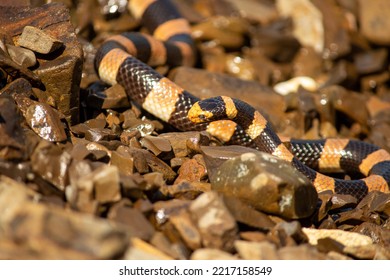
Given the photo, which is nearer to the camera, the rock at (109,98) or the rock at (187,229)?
the rock at (187,229)

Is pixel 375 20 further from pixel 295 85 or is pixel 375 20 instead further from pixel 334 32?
pixel 295 85

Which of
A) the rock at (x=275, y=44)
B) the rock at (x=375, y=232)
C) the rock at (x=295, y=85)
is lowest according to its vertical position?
the rock at (x=295, y=85)

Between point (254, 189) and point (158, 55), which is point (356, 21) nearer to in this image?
point (158, 55)

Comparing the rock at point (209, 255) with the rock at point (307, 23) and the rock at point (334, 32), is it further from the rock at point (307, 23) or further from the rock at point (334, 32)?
the rock at point (307, 23)

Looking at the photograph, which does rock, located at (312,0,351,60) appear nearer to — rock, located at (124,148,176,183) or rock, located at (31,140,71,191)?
rock, located at (124,148,176,183)

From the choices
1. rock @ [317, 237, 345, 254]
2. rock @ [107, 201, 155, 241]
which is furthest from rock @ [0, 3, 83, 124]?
rock @ [317, 237, 345, 254]

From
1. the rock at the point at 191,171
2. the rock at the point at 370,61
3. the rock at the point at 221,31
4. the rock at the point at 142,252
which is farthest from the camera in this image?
the rock at the point at 370,61

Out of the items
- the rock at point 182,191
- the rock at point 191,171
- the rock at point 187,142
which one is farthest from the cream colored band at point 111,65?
the rock at point 182,191
